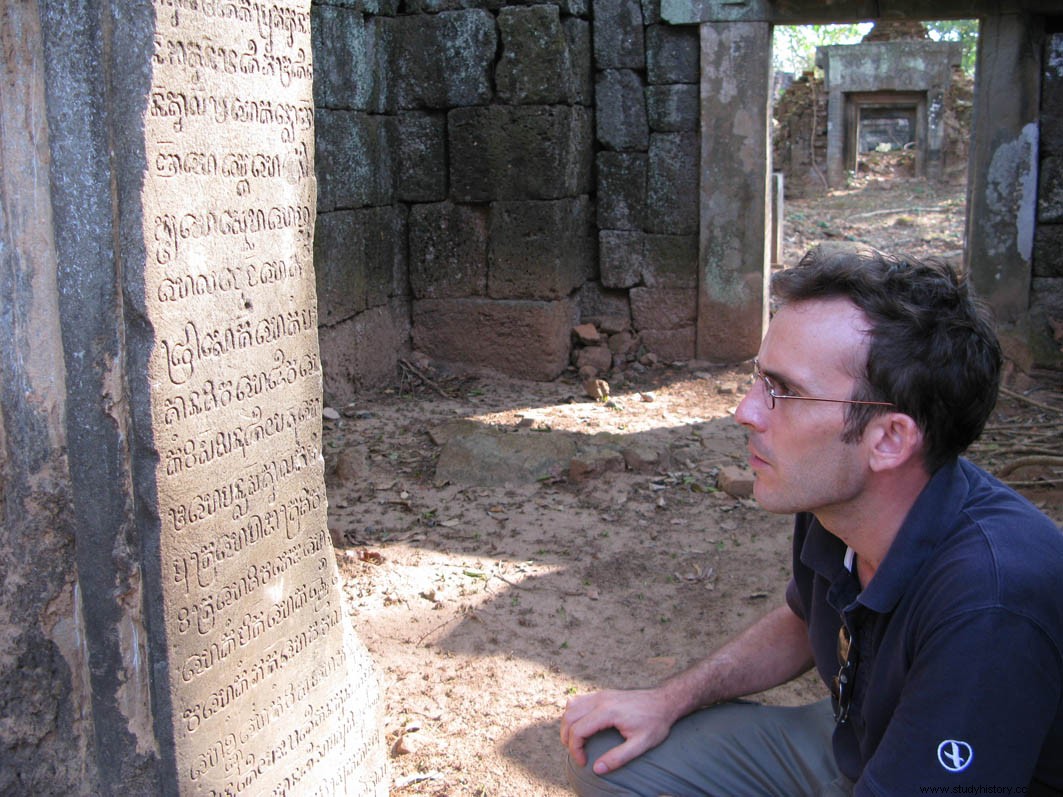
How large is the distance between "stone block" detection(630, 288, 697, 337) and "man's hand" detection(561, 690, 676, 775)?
5425 mm

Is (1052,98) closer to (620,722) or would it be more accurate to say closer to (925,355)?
(925,355)

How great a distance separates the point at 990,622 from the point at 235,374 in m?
1.54

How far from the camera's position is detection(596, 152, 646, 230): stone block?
7.22 meters

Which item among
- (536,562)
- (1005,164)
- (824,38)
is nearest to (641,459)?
(536,562)

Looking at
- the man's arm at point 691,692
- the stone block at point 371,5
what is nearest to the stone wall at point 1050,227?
the stone block at point 371,5

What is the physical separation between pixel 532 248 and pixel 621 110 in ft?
3.68

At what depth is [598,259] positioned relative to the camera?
7473 mm

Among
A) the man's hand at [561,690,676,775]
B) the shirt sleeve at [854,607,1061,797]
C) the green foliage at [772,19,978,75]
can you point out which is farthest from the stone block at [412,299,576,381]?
the green foliage at [772,19,978,75]

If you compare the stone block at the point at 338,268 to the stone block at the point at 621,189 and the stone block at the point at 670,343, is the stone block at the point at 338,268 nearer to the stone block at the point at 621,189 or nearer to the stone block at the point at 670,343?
the stone block at the point at 621,189

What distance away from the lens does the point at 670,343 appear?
7.45 metres

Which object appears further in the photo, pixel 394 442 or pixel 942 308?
pixel 394 442

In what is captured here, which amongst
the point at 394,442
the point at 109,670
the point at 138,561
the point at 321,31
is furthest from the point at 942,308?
the point at 321,31

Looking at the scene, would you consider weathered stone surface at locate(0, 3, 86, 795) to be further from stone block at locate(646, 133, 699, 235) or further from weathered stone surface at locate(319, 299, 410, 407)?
stone block at locate(646, 133, 699, 235)

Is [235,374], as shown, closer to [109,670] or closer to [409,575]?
[109,670]
